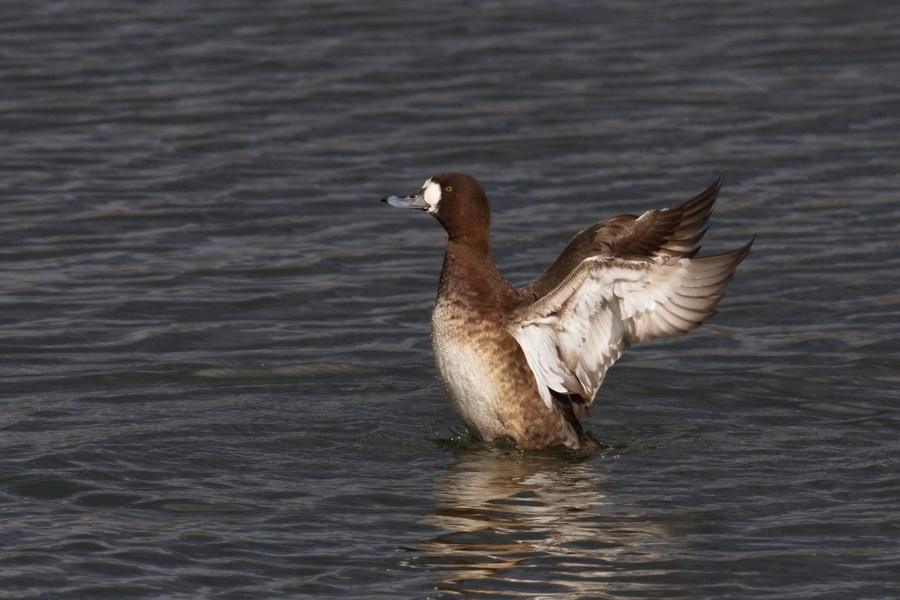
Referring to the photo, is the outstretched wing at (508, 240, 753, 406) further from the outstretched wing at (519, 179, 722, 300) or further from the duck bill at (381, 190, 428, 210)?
the duck bill at (381, 190, 428, 210)

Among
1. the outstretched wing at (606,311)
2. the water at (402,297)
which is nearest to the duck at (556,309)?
the outstretched wing at (606,311)

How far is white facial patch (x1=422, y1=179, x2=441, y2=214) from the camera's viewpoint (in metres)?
8.14

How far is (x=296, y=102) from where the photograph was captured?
47.7ft

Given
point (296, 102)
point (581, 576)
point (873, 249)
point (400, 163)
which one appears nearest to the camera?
point (581, 576)

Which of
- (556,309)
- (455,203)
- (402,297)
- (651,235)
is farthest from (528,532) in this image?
(402,297)

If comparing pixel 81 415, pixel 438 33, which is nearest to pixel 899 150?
pixel 438 33

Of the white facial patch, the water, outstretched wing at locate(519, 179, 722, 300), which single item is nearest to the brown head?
the white facial patch

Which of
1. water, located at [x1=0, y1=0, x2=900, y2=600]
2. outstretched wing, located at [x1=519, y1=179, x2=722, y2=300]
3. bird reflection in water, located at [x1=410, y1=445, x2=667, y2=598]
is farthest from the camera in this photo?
outstretched wing, located at [x1=519, y1=179, x2=722, y2=300]

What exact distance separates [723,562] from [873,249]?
17.2 ft

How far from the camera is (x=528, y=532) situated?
22.3ft

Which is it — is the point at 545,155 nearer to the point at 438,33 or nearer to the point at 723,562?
the point at 438,33

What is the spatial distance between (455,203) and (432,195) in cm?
13

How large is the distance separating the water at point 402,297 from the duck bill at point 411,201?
1136mm

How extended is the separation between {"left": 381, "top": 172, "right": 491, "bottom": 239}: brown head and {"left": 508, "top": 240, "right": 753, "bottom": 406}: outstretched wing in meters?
0.56
